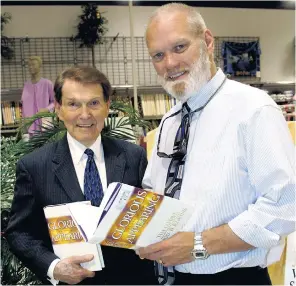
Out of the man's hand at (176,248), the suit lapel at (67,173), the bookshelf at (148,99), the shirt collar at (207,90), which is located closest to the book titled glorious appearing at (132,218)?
the man's hand at (176,248)

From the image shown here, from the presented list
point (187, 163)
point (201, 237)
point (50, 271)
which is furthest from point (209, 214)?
point (50, 271)

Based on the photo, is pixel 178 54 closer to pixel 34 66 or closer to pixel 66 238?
pixel 66 238

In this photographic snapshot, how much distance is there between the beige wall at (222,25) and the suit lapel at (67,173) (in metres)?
5.76

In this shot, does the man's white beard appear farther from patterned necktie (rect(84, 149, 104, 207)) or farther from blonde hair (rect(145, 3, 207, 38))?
patterned necktie (rect(84, 149, 104, 207))

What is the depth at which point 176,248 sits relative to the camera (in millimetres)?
1209

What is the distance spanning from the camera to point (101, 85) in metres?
1.60

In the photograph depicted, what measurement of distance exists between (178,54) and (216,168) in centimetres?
40

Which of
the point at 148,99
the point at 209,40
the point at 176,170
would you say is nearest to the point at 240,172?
the point at 176,170

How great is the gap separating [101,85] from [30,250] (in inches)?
26.3

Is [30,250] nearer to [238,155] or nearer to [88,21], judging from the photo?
[238,155]

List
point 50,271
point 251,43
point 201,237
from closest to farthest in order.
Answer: point 201,237 < point 50,271 < point 251,43

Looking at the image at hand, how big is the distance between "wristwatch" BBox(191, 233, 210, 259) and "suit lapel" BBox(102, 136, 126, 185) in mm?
471

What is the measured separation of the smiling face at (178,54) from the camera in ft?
4.35

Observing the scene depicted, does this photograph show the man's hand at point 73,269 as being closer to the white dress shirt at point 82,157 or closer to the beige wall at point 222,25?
the white dress shirt at point 82,157
